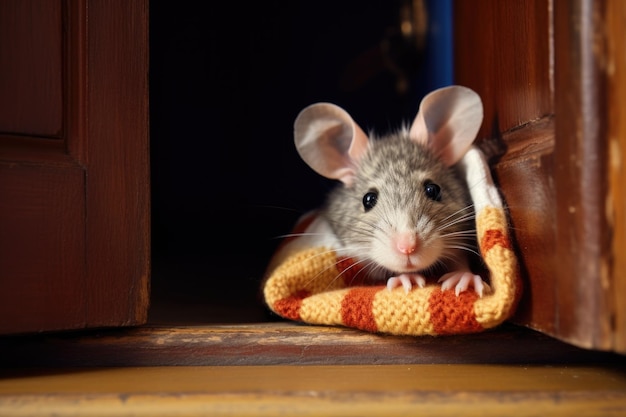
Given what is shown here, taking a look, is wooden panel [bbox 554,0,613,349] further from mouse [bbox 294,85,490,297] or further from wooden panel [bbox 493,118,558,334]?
mouse [bbox 294,85,490,297]

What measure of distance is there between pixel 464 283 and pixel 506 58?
48 cm

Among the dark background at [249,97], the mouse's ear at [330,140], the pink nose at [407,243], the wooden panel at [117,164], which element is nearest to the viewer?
the wooden panel at [117,164]

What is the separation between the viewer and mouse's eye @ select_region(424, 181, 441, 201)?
4.26 feet

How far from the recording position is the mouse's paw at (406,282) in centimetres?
110

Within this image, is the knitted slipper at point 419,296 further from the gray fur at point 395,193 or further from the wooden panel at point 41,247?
the wooden panel at point 41,247

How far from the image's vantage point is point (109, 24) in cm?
103

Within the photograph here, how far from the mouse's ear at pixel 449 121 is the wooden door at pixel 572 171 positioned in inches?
7.2

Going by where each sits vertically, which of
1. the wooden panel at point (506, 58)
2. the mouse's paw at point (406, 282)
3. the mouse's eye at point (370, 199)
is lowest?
Result: the mouse's paw at point (406, 282)

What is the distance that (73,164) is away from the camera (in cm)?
100

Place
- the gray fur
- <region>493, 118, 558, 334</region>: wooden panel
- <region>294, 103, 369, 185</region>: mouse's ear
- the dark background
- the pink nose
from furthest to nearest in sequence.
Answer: the dark background < <region>294, 103, 369, 185</region>: mouse's ear < the gray fur < the pink nose < <region>493, 118, 558, 334</region>: wooden panel

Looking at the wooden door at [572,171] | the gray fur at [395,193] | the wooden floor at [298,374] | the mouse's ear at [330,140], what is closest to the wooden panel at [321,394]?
the wooden floor at [298,374]

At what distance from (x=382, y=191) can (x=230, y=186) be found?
69.2 inches

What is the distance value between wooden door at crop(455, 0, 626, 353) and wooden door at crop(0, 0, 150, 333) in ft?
2.21

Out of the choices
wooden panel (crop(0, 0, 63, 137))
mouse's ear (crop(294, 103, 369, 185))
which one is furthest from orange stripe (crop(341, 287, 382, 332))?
wooden panel (crop(0, 0, 63, 137))
